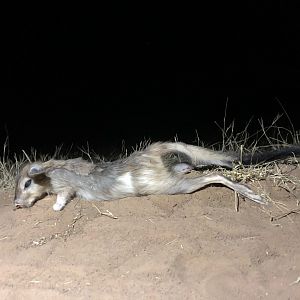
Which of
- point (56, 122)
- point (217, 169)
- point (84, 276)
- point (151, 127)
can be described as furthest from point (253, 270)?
point (56, 122)

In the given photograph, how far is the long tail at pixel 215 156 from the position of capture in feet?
17.2

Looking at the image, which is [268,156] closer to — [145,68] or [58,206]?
[58,206]

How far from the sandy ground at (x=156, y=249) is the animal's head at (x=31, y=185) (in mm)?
95

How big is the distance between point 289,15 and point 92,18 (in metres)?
4.30

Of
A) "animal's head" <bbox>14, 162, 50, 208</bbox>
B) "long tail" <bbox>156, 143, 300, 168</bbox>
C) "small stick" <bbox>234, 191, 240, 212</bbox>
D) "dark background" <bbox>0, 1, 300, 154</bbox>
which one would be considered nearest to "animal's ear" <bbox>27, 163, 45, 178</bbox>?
"animal's head" <bbox>14, 162, 50, 208</bbox>

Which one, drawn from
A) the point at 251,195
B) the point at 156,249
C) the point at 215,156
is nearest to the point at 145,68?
the point at 215,156

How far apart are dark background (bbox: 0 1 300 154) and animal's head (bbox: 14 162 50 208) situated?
20.1ft

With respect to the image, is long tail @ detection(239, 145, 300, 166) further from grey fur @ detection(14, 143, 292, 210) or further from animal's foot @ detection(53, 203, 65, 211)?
animal's foot @ detection(53, 203, 65, 211)

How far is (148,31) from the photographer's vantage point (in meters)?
13.5

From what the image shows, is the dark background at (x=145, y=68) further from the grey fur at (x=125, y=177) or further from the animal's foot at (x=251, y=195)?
the animal's foot at (x=251, y=195)

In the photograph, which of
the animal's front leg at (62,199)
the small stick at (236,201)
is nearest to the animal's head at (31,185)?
the animal's front leg at (62,199)

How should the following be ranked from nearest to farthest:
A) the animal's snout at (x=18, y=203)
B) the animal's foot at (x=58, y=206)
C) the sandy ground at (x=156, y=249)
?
the sandy ground at (x=156, y=249) → the animal's foot at (x=58, y=206) → the animal's snout at (x=18, y=203)

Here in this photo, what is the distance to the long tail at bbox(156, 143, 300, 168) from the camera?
5.23 meters

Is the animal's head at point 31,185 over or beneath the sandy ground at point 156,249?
over
